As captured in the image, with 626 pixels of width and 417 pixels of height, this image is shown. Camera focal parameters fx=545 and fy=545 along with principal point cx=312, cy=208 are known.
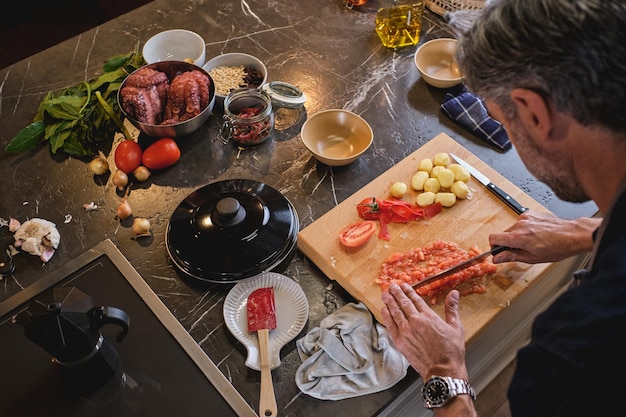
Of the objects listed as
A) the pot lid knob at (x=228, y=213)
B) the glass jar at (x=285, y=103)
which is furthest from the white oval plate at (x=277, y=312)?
the glass jar at (x=285, y=103)

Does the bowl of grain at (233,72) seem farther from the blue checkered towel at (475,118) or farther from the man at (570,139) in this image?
the man at (570,139)

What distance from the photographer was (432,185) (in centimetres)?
147

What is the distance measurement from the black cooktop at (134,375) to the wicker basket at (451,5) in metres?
1.39

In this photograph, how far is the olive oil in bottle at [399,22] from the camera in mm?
1866

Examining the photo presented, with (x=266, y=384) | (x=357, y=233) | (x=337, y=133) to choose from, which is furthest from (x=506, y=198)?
(x=266, y=384)

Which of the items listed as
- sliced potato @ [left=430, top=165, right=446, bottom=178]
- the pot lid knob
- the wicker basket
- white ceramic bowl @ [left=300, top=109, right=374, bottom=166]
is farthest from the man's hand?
the wicker basket

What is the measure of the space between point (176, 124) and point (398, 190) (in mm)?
663

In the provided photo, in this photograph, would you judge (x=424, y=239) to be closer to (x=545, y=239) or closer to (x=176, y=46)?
(x=545, y=239)

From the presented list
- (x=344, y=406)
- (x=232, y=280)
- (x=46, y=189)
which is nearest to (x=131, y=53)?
(x=46, y=189)

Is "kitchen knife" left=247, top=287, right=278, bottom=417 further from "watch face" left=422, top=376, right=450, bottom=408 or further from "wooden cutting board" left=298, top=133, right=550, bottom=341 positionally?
"watch face" left=422, top=376, right=450, bottom=408

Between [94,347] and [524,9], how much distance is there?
3.39 ft

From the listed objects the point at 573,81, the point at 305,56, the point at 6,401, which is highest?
the point at 573,81

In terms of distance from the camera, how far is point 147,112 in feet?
5.16

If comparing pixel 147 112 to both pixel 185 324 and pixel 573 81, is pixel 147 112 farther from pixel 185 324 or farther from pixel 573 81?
pixel 573 81
